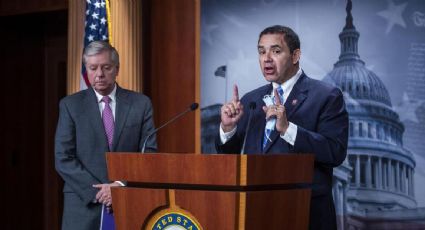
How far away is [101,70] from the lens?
11.8 ft

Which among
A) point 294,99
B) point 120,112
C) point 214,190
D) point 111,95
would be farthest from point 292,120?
point 111,95

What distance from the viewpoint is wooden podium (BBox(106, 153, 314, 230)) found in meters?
2.29

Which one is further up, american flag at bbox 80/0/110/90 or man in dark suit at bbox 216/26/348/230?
american flag at bbox 80/0/110/90

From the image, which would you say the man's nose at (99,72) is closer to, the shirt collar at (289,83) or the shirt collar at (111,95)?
the shirt collar at (111,95)

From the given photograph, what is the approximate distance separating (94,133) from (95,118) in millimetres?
88

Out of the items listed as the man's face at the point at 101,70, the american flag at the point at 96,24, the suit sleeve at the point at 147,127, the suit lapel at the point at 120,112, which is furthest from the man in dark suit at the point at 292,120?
the american flag at the point at 96,24

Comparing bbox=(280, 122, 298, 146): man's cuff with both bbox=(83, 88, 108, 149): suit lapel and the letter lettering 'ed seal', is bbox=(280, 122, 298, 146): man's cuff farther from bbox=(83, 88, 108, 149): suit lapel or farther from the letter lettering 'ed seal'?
bbox=(83, 88, 108, 149): suit lapel

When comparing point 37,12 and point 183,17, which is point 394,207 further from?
point 37,12

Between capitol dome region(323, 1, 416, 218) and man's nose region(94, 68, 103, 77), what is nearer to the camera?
man's nose region(94, 68, 103, 77)

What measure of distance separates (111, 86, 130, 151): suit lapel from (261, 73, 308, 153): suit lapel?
3.01ft

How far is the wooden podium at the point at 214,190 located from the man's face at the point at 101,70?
3.59 feet

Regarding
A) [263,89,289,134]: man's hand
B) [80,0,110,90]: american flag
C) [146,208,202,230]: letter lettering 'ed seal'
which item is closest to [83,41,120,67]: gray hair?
[263,89,289,134]: man's hand

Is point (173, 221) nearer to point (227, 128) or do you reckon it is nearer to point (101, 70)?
point (227, 128)

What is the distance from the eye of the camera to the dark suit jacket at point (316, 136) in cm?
292
